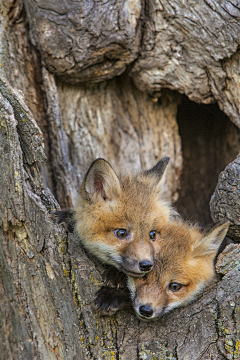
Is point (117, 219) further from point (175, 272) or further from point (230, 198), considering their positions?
point (230, 198)

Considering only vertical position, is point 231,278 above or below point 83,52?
below

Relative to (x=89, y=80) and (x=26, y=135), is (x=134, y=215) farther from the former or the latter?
(x=89, y=80)

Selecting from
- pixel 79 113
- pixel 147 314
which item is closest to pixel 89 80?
pixel 79 113

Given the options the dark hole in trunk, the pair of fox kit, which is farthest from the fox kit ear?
the dark hole in trunk

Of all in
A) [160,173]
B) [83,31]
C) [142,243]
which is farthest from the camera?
[83,31]

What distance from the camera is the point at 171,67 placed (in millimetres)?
4992

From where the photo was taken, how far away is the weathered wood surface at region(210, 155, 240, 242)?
4.01 m

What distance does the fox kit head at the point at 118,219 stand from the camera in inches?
142

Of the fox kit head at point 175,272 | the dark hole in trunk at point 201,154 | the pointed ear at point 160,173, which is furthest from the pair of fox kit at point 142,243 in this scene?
the dark hole in trunk at point 201,154

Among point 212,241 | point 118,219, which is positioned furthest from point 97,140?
point 212,241

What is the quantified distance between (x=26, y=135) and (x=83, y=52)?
1648mm

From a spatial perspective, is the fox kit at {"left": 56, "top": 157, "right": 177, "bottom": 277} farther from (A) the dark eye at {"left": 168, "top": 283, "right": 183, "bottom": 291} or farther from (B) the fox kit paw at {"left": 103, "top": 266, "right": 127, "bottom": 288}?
(A) the dark eye at {"left": 168, "top": 283, "right": 183, "bottom": 291}

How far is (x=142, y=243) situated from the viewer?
12.1ft

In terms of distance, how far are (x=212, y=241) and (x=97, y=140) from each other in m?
2.36
